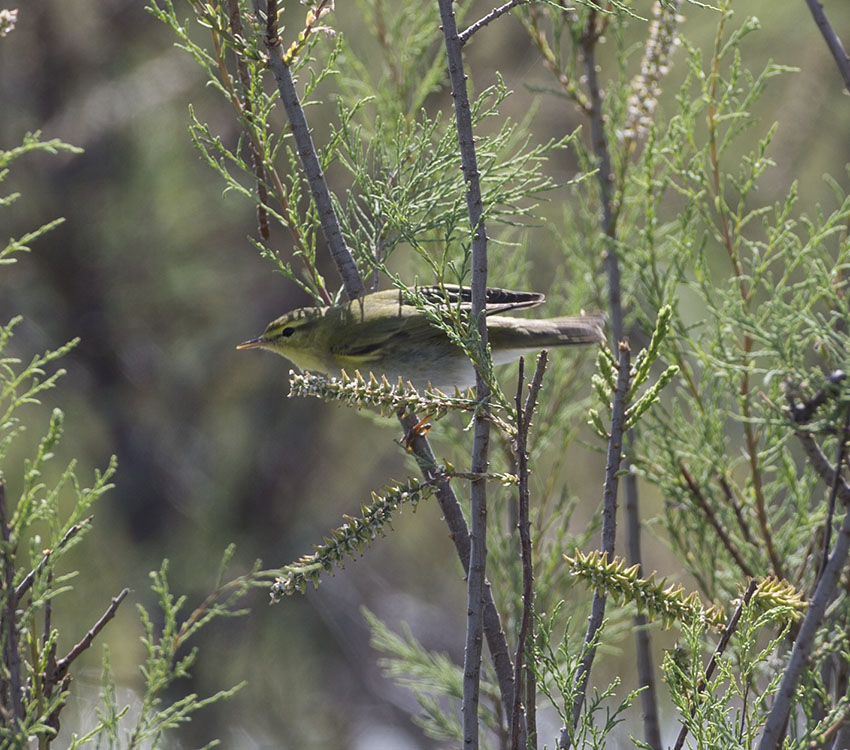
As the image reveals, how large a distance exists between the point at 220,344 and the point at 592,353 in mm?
2716

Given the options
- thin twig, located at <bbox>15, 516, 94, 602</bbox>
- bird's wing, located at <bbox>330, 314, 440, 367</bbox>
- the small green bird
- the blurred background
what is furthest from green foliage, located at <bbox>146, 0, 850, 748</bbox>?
the blurred background

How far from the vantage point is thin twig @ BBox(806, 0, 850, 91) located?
53.5 inches

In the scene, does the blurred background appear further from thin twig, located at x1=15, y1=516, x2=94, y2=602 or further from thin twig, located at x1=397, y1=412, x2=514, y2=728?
thin twig, located at x1=15, y1=516, x2=94, y2=602

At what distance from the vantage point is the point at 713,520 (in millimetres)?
1761

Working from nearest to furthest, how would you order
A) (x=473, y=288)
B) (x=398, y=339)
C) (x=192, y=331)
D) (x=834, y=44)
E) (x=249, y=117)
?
(x=473, y=288)
(x=834, y=44)
(x=249, y=117)
(x=398, y=339)
(x=192, y=331)

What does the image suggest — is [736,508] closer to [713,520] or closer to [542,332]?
[713,520]

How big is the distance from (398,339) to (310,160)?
889 mm

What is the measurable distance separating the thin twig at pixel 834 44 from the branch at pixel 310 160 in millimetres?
731

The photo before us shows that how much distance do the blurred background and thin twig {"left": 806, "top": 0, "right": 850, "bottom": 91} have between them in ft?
8.25

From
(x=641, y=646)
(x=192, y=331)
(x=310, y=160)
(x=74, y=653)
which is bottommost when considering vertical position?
(x=641, y=646)

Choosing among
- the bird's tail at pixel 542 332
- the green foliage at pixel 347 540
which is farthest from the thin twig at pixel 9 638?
the bird's tail at pixel 542 332

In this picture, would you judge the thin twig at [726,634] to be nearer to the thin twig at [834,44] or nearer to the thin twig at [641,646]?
the thin twig at [641,646]

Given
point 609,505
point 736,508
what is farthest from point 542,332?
point 609,505

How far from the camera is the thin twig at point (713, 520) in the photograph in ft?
5.59
